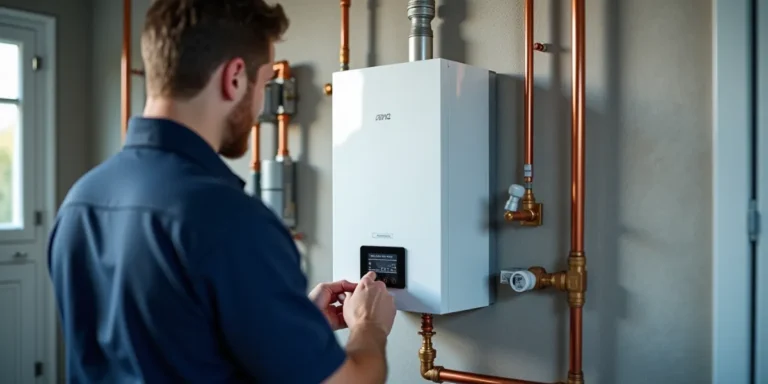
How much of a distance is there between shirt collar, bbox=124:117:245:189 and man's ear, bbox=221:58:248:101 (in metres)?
0.07

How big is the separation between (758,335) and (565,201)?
20.4 inches

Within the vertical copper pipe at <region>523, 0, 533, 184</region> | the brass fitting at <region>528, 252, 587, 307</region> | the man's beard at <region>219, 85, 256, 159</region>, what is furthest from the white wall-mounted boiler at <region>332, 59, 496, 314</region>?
the man's beard at <region>219, 85, 256, 159</region>

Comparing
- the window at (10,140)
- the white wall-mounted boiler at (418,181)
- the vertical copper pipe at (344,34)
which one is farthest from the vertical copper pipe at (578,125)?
the window at (10,140)

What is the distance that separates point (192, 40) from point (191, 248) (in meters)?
0.28

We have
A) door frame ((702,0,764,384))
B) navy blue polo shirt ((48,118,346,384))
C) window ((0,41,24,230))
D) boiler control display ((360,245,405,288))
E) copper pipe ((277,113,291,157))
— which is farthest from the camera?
window ((0,41,24,230))

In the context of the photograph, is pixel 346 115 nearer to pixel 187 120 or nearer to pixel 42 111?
pixel 187 120

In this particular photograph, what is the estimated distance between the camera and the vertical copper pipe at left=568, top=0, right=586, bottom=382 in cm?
178

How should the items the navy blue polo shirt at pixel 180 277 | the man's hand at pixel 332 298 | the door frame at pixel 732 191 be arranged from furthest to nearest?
the door frame at pixel 732 191
the man's hand at pixel 332 298
the navy blue polo shirt at pixel 180 277

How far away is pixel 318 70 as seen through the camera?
2.43 meters

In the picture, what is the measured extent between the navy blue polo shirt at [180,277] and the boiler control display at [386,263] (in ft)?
2.91

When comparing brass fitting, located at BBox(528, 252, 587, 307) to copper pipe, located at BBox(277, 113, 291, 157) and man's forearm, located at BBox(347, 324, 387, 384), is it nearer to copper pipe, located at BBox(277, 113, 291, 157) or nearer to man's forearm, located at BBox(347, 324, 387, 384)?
man's forearm, located at BBox(347, 324, 387, 384)

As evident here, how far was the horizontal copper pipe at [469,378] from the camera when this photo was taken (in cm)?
189

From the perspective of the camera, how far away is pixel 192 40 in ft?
3.20

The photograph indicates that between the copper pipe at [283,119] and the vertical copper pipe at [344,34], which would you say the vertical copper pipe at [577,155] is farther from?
the copper pipe at [283,119]
